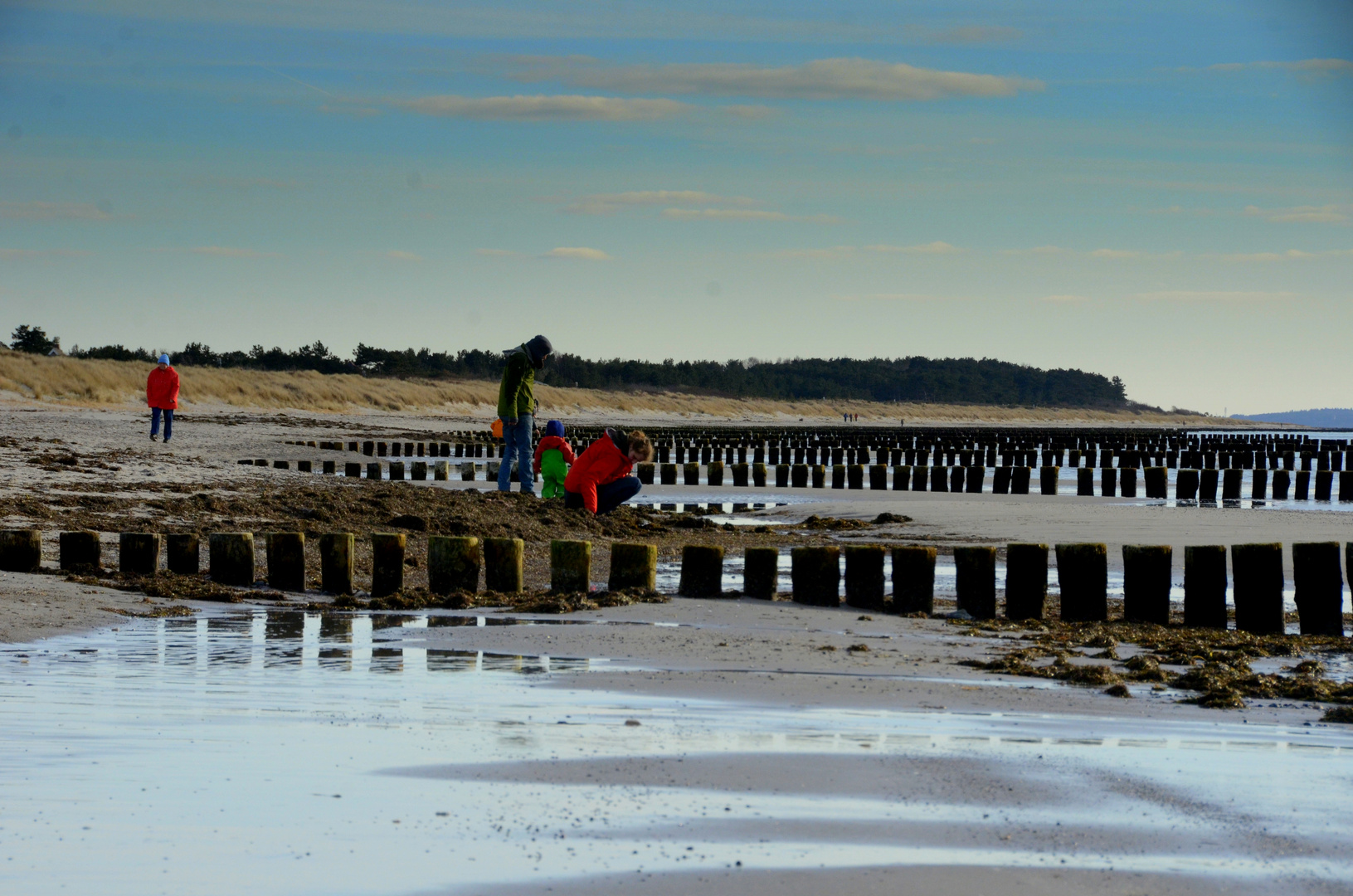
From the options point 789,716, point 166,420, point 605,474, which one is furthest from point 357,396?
point 789,716

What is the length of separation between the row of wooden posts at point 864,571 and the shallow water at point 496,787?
2.47 meters

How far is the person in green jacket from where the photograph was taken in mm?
14305

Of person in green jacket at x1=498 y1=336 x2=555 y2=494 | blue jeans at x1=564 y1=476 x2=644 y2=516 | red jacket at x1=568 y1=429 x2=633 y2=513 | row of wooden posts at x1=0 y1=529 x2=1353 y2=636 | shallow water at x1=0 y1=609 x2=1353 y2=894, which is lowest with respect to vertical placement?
shallow water at x1=0 y1=609 x2=1353 y2=894

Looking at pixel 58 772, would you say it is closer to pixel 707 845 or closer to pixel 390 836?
pixel 390 836

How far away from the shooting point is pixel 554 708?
5254 mm

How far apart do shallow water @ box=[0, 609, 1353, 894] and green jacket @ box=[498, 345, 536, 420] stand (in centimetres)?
837

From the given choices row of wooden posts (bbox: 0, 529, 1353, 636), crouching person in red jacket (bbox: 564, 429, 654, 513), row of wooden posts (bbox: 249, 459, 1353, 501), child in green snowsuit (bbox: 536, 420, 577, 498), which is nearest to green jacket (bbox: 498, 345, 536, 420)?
child in green snowsuit (bbox: 536, 420, 577, 498)

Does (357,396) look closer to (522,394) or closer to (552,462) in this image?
(522,394)

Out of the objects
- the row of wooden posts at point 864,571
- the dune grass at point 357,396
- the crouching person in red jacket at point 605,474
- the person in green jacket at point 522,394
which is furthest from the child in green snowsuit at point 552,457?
the dune grass at point 357,396

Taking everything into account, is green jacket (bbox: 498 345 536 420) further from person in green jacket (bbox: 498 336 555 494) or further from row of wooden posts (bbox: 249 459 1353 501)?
row of wooden posts (bbox: 249 459 1353 501)

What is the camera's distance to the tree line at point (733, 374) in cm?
8969

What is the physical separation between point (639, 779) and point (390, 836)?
89cm

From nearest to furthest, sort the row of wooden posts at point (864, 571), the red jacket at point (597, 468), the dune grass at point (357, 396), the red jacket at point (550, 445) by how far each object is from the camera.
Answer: the row of wooden posts at point (864, 571), the red jacket at point (597, 468), the red jacket at point (550, 445), the dune grass at point (357, 396)

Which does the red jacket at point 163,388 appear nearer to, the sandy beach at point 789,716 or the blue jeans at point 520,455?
the blue jeans at point 520,455
